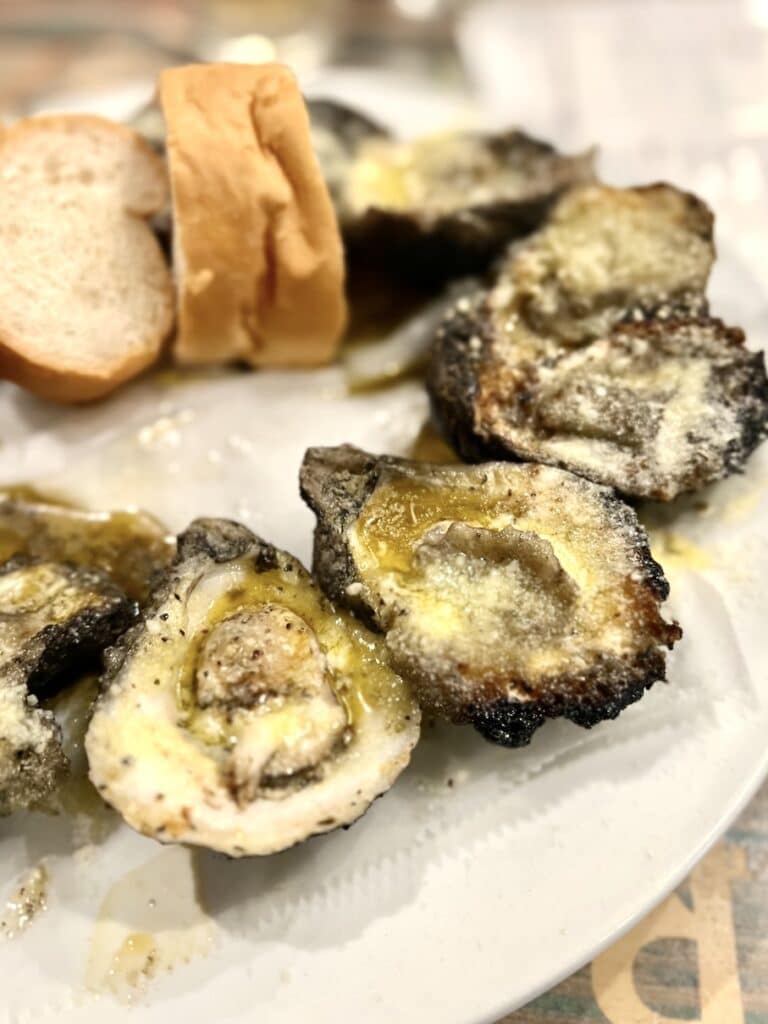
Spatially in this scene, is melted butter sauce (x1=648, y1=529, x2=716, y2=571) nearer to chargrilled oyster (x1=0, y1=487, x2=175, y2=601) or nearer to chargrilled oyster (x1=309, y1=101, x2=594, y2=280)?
chargrilled oyster (x1=309, y1=101, x2=594, y2=280)

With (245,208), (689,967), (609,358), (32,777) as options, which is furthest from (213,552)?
(689,967)

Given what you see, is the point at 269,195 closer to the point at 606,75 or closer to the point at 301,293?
the point at 301,293

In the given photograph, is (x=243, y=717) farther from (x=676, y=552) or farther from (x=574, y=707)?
(x=676, y=552)

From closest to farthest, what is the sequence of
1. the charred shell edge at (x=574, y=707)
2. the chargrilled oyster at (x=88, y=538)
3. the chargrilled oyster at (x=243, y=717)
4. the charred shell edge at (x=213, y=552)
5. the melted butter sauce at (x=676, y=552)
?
the chargrilled oyster at (x=243, y=717)
the charred shell edge at (x=574, y=707)
the charred shell edge at (x=213, y=552)
the melted butter sauce at (x=676, y=552)
the chargrilled oyster at (x=88, y=538)

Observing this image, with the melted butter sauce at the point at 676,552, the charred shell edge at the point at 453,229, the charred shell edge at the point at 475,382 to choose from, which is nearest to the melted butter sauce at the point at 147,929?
the charred shell edge at the point at 475,382

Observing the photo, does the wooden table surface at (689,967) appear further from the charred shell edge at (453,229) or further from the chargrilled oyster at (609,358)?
the charred shell edge at (453,229)
